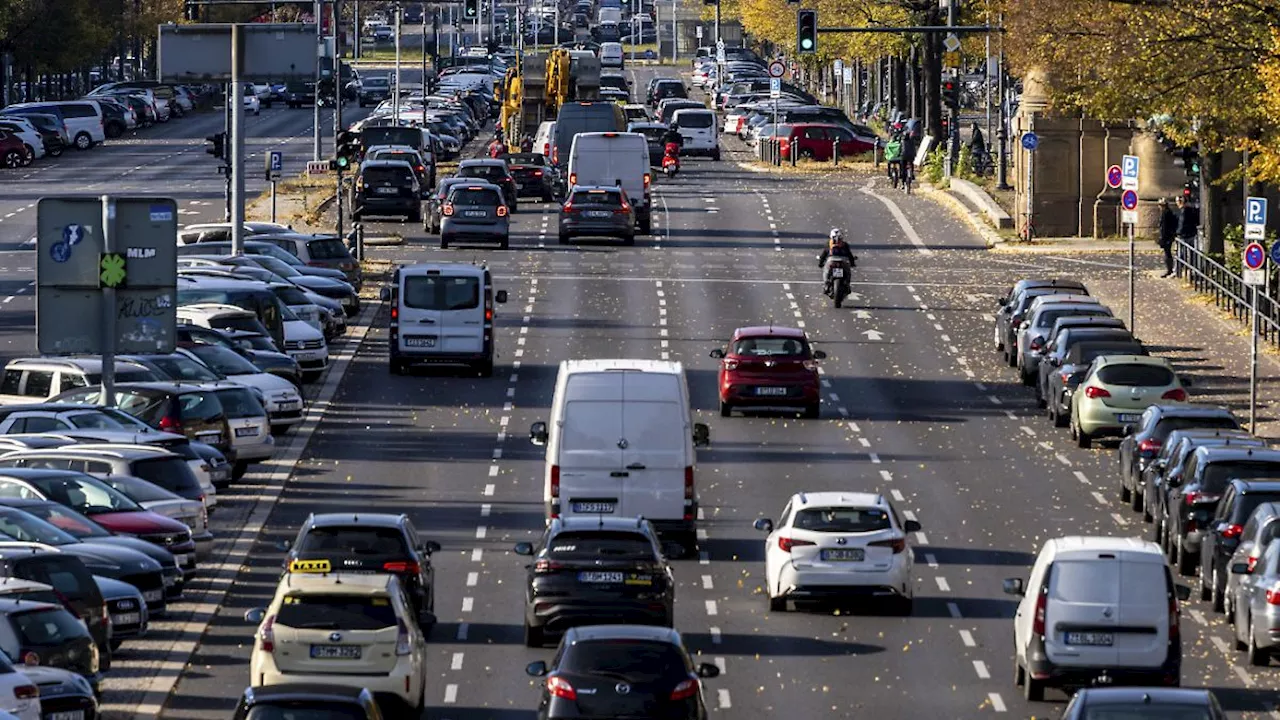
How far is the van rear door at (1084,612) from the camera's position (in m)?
25.4

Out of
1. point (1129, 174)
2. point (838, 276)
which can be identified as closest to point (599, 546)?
point (1129, 174)

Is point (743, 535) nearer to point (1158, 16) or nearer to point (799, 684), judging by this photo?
point (799, 684)

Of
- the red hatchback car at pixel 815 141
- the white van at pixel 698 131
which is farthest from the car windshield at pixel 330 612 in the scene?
the white van at pixel 698 131

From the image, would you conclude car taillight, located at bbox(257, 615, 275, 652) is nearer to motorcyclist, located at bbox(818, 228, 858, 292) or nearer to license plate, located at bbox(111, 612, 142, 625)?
license plate, located at bbox(111, 612, 142, 625)

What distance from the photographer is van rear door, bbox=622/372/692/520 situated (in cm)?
3334

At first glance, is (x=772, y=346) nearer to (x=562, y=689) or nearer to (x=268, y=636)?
(x=268, y=636)

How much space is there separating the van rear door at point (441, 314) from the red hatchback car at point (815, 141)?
157ft

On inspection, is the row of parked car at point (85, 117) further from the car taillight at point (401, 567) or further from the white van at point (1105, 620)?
the white van at point (1105, 620)

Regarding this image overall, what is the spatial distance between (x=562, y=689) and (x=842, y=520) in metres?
9.00

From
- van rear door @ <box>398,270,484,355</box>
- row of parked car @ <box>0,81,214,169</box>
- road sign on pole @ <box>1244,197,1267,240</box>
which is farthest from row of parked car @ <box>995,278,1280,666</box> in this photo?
row of parked car @ <box>0,81,214,169</box>

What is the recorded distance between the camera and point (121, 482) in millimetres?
33469

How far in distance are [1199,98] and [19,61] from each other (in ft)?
236

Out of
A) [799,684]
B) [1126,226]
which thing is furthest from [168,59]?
[799,684]

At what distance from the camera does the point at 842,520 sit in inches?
1198
